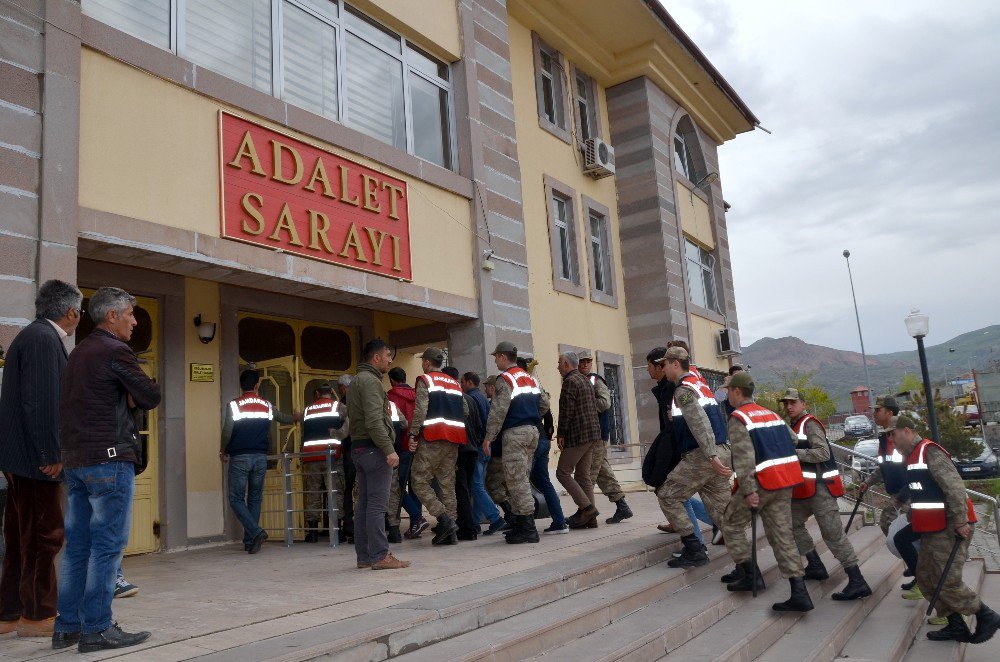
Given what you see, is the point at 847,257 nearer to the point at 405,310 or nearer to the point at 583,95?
the point at 583,95

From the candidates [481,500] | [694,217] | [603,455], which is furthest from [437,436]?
[694,217]

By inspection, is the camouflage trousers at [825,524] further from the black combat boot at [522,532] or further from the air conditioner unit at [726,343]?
the air conditioner unit at [726,343]

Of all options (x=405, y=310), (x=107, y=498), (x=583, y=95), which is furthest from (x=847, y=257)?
(x=107, y=498)

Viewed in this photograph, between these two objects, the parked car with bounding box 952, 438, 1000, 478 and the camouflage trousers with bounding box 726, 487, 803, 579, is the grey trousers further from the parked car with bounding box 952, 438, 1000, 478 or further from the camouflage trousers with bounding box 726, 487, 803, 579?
the parked car with bounding box 952, 438, 1000, 478

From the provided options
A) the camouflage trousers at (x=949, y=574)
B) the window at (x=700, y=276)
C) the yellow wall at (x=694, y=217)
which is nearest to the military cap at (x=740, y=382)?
the camouflage trousers at (x=949, y=574)

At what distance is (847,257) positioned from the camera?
58.2 meters

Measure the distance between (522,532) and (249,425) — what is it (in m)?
3.34

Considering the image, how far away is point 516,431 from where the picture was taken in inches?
307

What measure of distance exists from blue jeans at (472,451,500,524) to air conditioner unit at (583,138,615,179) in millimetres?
8625

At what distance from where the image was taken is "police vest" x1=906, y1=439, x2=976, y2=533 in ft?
20.5

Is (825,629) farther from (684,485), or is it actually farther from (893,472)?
(893,472)

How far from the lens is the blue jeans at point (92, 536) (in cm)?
417

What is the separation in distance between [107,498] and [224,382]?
226 inches

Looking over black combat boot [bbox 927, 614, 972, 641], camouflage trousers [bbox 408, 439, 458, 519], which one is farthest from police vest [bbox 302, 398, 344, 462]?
black combat boot [bbox 927, 614, 972, 641]
